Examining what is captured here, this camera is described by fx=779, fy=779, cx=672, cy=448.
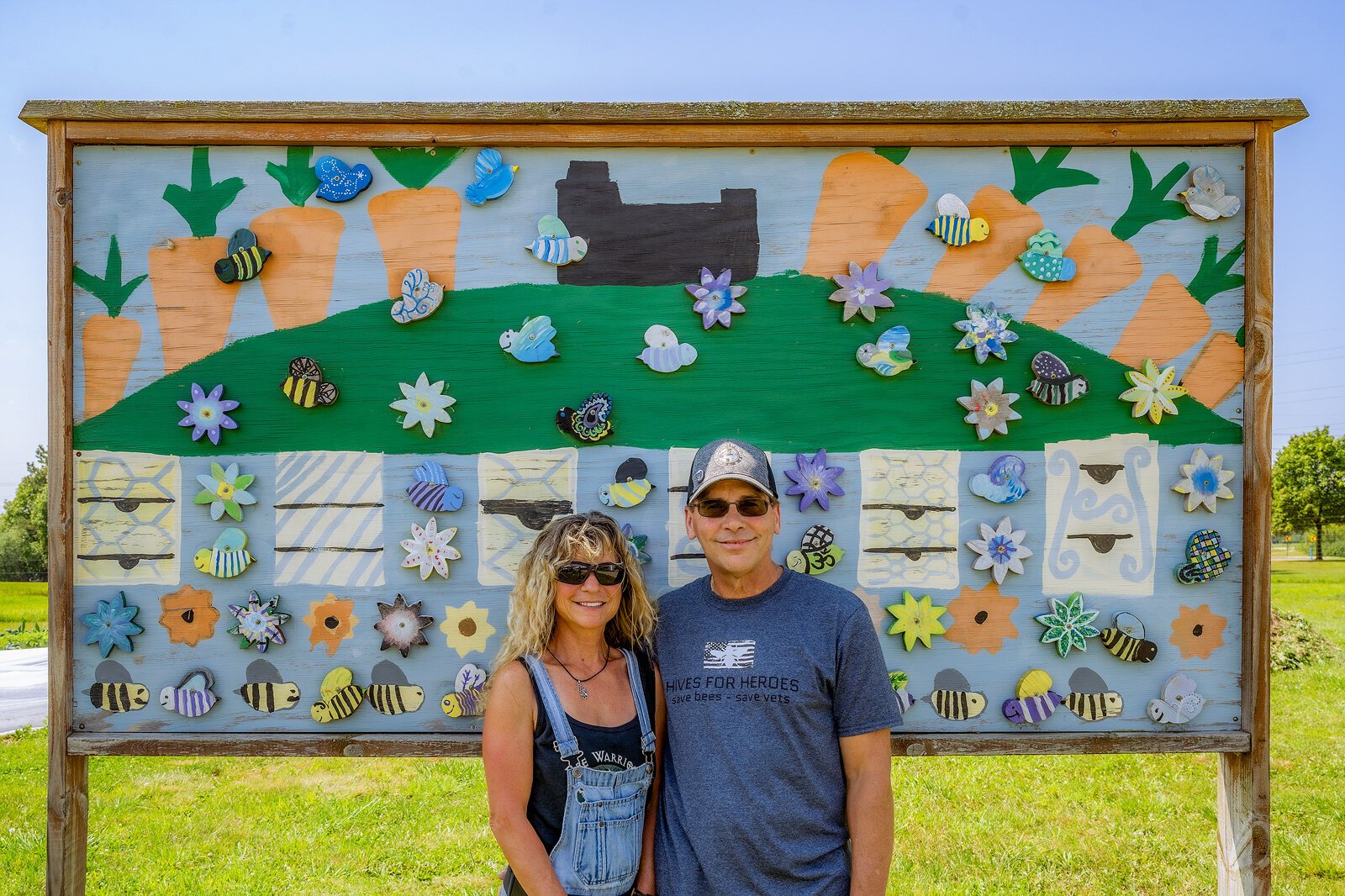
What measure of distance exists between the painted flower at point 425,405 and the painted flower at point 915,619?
1.72 meters

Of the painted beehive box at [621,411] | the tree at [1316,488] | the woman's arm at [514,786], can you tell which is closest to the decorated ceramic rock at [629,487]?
the painted beehive box at [621,411]

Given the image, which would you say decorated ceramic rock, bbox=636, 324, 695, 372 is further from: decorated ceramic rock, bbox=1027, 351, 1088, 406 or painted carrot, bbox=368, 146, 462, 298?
decorated ceramic rock, bbox=1027, 351, 1088, 406

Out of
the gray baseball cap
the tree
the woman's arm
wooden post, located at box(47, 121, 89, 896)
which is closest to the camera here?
the woman's arm

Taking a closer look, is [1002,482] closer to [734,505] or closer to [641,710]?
[734,505]

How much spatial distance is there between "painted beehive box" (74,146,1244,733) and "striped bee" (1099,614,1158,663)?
0.5 inches

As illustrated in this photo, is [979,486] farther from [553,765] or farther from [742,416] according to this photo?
[553,765]

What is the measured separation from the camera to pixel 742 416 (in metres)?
2.74

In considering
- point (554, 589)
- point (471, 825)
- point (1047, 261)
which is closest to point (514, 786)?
point (554, 589)

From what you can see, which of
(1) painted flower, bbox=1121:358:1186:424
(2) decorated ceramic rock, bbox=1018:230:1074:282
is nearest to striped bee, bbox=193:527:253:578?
(2) decorated ceramic rock, bbox=1018:230:1074:282

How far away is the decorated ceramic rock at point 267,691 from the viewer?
8.96 feet

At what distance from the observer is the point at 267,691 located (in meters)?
2.74

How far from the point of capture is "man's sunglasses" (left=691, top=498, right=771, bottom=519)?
2230mm

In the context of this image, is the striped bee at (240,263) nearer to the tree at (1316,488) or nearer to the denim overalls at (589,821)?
the denim overalls at (589,821)

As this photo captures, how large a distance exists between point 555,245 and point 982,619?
6.58 ft
